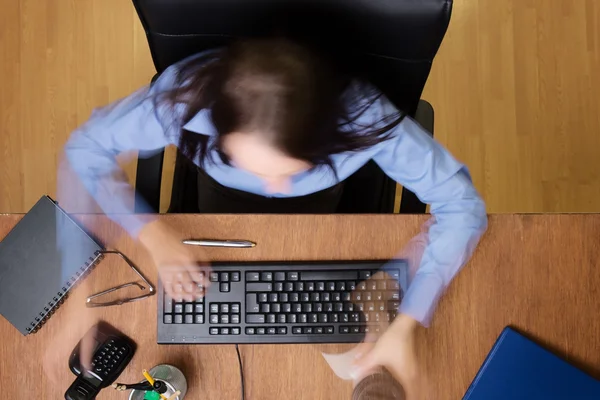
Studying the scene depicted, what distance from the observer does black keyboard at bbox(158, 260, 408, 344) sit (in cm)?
88

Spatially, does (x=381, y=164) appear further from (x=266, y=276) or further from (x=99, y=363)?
(x=99, y=363)

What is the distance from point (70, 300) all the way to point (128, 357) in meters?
0.13

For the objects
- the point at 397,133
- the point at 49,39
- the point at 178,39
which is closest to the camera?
the point at 178,39

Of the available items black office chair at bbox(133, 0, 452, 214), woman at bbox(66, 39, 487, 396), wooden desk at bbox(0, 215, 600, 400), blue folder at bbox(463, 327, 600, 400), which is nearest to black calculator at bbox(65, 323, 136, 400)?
wooden desk at bbox(0, 215, 600, 400)

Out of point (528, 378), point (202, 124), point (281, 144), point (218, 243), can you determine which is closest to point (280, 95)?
point (281, 144)

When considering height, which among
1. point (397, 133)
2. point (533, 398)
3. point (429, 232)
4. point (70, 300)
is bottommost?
point (533, 398)

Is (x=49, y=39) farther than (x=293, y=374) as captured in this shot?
Yes

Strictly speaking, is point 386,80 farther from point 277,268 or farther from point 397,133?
point 277,268

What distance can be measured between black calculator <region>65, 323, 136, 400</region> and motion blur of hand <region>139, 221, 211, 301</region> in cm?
11

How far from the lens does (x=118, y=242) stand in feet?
2.96

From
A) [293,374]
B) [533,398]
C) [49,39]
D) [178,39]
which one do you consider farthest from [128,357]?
[49,39]

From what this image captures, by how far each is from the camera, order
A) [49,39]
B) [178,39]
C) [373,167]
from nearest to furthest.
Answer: [178,39]
[373,167]
[49,39]

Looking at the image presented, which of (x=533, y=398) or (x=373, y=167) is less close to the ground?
(x=373, y=167)

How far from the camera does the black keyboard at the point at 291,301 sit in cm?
88
